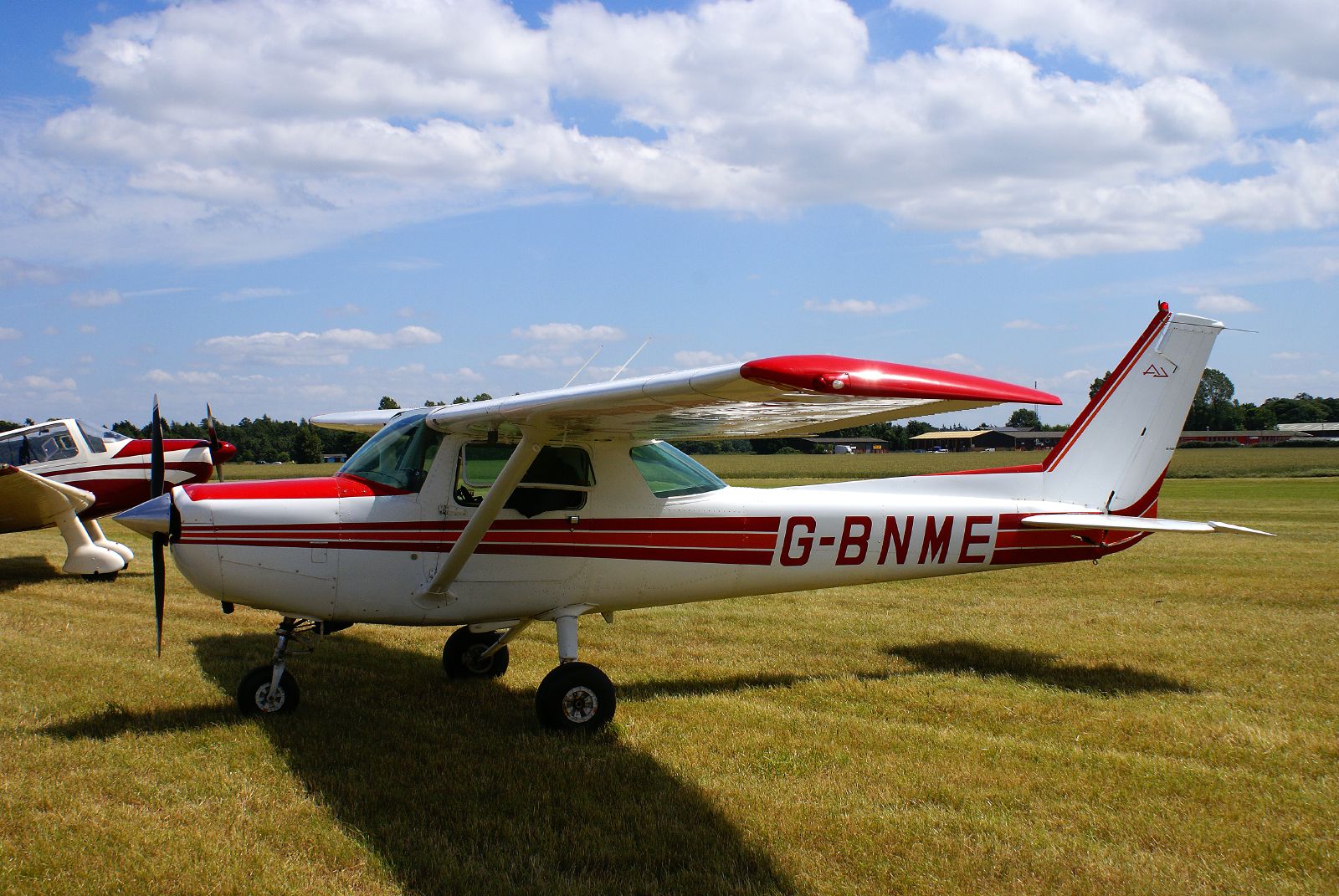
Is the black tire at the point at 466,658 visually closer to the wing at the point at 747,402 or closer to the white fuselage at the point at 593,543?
the white fuselage at the point at 593,543

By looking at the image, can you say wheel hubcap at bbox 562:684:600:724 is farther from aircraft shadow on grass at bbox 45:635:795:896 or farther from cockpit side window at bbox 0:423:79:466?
cockpit side window at bbox 0:423:79:466

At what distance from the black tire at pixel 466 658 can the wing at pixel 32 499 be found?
7367 millimetres

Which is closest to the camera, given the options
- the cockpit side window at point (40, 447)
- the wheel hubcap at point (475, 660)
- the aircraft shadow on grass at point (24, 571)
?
the wheel hubcap at point (475, 660)

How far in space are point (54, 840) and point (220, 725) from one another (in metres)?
1.70

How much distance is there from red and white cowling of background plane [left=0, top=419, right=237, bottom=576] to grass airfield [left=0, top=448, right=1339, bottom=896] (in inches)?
151

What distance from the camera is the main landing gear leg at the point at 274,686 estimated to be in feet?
19.9

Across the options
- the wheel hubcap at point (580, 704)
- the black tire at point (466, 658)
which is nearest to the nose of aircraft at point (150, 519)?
the black tire at point (466, 658)

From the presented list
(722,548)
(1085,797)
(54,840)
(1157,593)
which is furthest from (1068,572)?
(54,840)

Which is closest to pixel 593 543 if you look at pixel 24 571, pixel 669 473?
pixel 669 473

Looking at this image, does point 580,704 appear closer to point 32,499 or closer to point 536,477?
point 536,477

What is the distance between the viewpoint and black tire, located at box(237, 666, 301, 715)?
6.05 meters

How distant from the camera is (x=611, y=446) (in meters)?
6.41

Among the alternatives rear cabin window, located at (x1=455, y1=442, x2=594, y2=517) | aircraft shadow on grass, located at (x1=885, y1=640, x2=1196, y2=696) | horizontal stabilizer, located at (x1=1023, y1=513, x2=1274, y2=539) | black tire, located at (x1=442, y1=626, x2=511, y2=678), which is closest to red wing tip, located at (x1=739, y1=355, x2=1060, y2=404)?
rear cabin window, located at (x1=455, y1=442, x2=594, y2=517)

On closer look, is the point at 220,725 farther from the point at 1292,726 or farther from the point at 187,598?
the point at 1292,726
